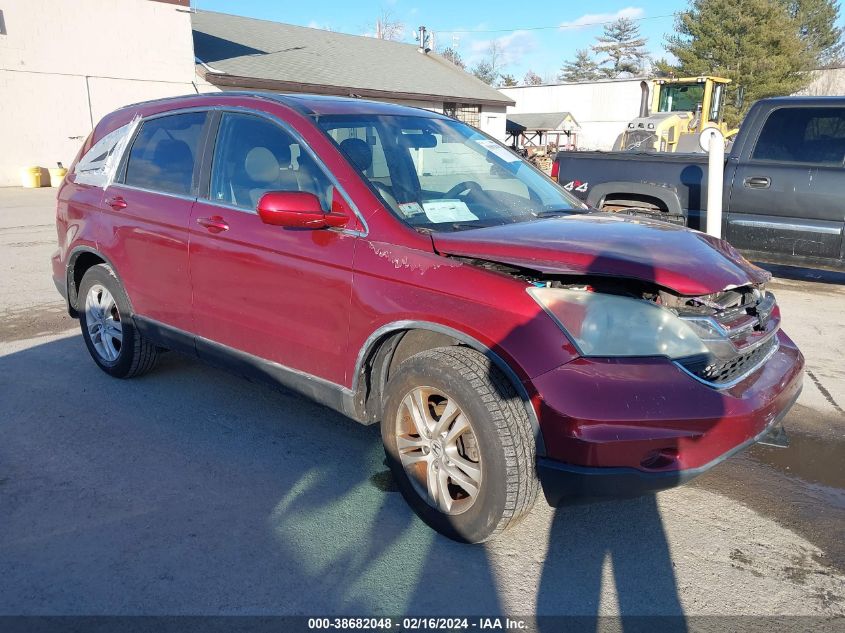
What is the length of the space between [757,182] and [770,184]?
5.0 inches

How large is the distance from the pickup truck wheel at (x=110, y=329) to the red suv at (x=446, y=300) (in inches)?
5.9

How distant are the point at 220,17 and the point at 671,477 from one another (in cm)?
3013

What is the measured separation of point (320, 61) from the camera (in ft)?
85.0

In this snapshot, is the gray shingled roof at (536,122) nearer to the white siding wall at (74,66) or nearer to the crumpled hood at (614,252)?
the white siding wall at (74,66)

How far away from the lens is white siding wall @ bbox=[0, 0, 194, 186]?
774 inches

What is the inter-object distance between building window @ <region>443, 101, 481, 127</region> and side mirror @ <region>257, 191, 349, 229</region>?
26.7 meters

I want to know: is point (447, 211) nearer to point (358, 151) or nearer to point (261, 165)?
point (358, 151)

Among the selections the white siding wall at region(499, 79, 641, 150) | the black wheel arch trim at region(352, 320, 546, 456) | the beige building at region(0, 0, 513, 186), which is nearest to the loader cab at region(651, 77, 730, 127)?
the beige building at region(0, 0, 513, 186)

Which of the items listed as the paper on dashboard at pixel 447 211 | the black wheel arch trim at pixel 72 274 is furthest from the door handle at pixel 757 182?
the black wheel arch trim at pixel 72 274

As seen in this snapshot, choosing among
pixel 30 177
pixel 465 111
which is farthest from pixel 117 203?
pixel 465 111

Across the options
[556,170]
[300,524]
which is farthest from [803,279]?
[300,524]

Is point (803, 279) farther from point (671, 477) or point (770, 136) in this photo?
point (671, 477)

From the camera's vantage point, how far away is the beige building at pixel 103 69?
19.8 metres

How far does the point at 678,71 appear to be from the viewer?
142ft
